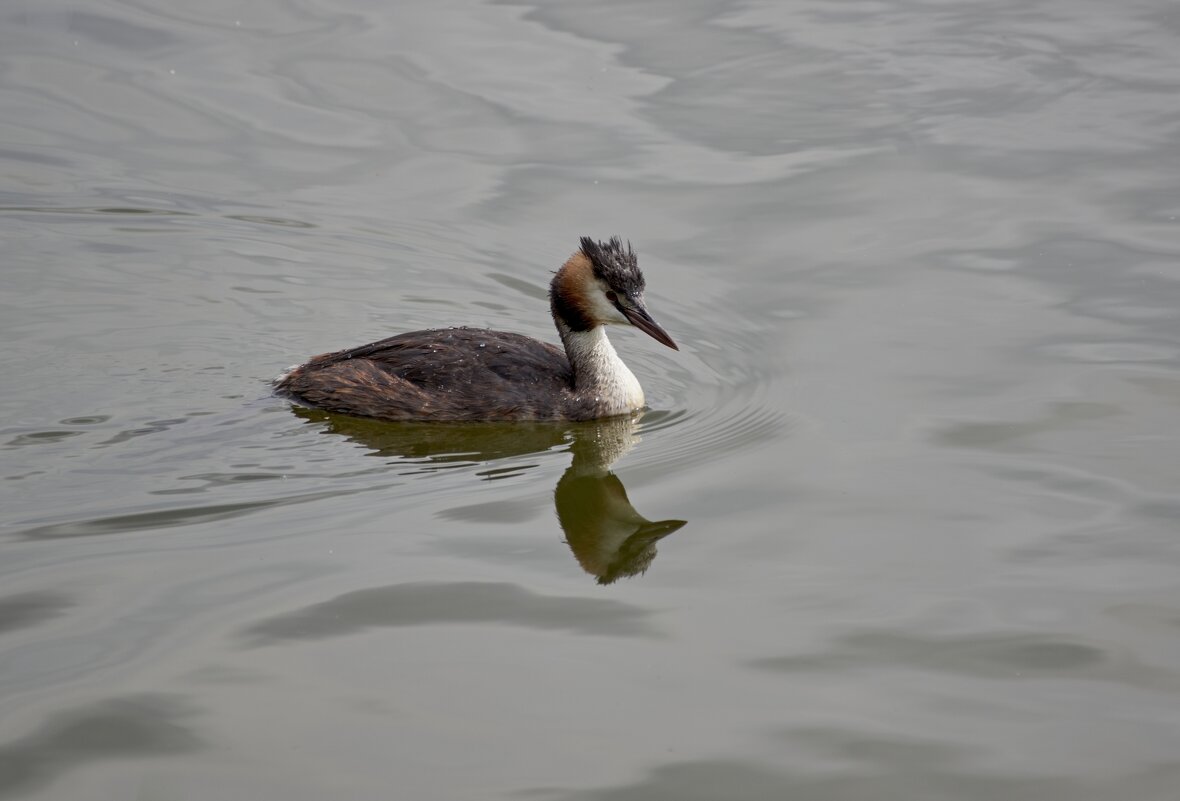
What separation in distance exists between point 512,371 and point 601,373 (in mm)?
513

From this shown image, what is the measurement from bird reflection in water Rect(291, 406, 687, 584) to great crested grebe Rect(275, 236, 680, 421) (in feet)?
0.27

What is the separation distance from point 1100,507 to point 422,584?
3.25 metres

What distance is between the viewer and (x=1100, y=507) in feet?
24.5

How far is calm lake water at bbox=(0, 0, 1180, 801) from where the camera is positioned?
5.58 metres

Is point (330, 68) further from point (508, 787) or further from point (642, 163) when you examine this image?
point (508, 787)

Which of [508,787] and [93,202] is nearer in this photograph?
[508,787]

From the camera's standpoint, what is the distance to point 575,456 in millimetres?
8500

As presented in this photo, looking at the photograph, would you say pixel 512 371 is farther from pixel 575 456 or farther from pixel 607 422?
pixel 575 456

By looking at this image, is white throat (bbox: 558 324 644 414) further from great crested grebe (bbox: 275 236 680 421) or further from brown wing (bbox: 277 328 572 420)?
brown wing (bbox: 277 328 572 420)

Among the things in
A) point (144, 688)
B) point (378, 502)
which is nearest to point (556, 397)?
point (378, 502)

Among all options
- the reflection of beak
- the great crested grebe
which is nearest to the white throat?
the great crested grebe

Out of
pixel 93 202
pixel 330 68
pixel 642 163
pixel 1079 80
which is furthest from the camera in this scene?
pixel 330 68

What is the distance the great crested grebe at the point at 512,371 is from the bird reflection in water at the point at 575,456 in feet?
0.27

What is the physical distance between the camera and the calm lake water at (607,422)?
18.3ft
